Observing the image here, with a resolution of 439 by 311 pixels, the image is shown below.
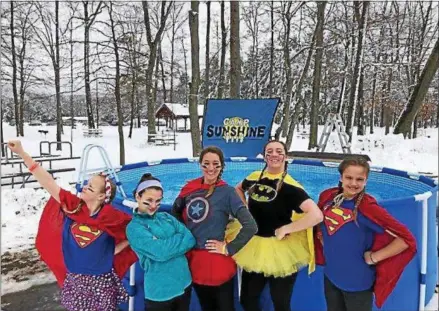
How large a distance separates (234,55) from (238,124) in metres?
2.42

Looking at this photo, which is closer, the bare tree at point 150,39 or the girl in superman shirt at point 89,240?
the girl in superman shirt at point 89,240

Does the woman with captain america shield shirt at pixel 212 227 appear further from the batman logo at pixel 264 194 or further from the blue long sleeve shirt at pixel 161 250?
the batman logo at pixel 264 194

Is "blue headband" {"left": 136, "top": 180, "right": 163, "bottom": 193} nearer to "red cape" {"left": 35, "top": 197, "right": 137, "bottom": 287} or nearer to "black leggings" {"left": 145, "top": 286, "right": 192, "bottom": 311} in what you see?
"red cape" {"left": 35, "top": 197, "right": 137, "bottom": 287}

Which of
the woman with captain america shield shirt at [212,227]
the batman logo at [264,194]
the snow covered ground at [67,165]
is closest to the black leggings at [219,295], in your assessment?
the woman with captain america shield shirt at [212,227]

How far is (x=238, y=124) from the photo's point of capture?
934cm

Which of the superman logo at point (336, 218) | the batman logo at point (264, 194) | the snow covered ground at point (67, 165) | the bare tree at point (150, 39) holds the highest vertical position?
the bare tree at point (150, 39)

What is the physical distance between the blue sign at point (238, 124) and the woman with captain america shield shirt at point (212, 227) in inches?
260

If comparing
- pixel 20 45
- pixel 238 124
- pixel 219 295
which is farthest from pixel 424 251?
pixel 20 45

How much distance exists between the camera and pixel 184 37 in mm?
30109

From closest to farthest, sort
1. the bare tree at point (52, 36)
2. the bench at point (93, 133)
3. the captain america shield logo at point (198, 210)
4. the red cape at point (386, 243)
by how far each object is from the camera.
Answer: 1. the red cape at point (386, 243)
2. the captain america shield logo at point (198, 210)
3. the bare tree at point (52, 36)
4. the bench at point (93, 133)

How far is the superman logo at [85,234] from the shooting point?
2572 millimetres

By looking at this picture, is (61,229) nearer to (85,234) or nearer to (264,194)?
(85,234)

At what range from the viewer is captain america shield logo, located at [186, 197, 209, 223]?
8.70 feet

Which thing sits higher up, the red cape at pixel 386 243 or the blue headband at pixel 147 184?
the blue headband at pixel 147 184
